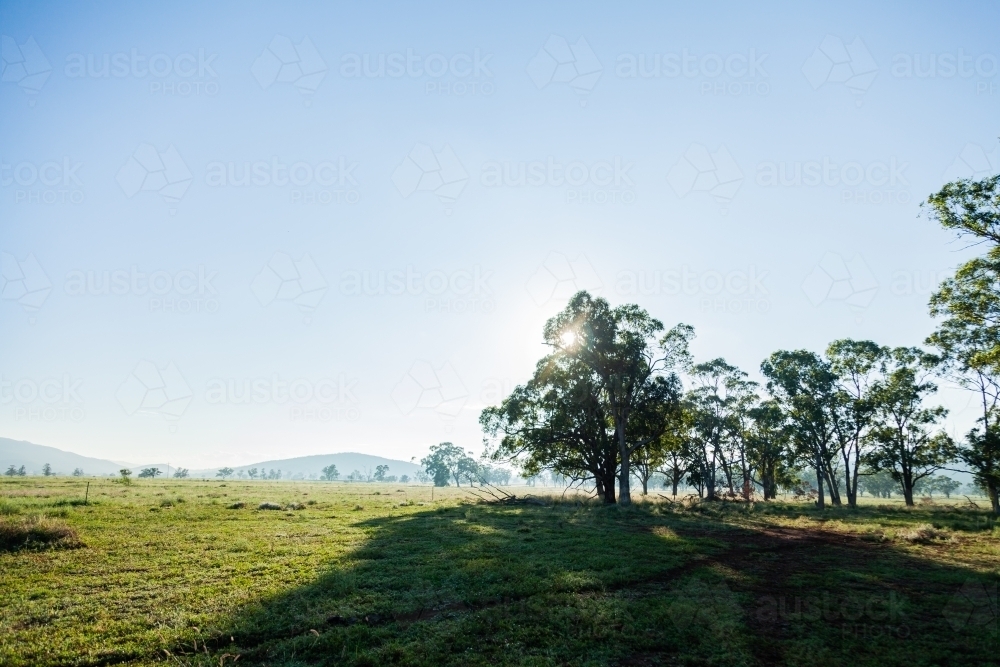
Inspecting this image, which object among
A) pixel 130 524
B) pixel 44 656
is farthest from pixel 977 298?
pixel 130 524

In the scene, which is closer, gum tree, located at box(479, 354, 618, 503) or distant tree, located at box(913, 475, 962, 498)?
gum tree, located at box(479, 354, 618, 503)

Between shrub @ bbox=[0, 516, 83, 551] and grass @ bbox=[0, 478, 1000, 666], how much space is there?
0.61 meters

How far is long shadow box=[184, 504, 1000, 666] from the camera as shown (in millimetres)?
8258

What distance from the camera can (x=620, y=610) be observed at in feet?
34.3

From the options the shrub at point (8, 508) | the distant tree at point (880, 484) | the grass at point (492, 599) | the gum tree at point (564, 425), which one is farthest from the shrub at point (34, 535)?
the distant tree at point (880, 484)

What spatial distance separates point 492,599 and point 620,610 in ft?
9.79

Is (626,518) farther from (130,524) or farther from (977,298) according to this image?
(130,524)

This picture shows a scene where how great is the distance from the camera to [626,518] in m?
29.9

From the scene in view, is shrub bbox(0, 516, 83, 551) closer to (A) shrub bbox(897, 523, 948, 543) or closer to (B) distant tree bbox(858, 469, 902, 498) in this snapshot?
(A) shrub bbox(897, 523, 948, 543)

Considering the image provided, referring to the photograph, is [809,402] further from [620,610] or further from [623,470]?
[620,610]

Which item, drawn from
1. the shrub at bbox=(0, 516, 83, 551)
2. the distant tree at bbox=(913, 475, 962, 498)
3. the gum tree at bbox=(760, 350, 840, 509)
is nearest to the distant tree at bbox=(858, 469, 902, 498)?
the distant tree at bbox=(913, 475, 962, 498)

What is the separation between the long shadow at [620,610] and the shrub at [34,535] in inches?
413

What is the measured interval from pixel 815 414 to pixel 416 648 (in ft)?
186

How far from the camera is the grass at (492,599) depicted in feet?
27.3
